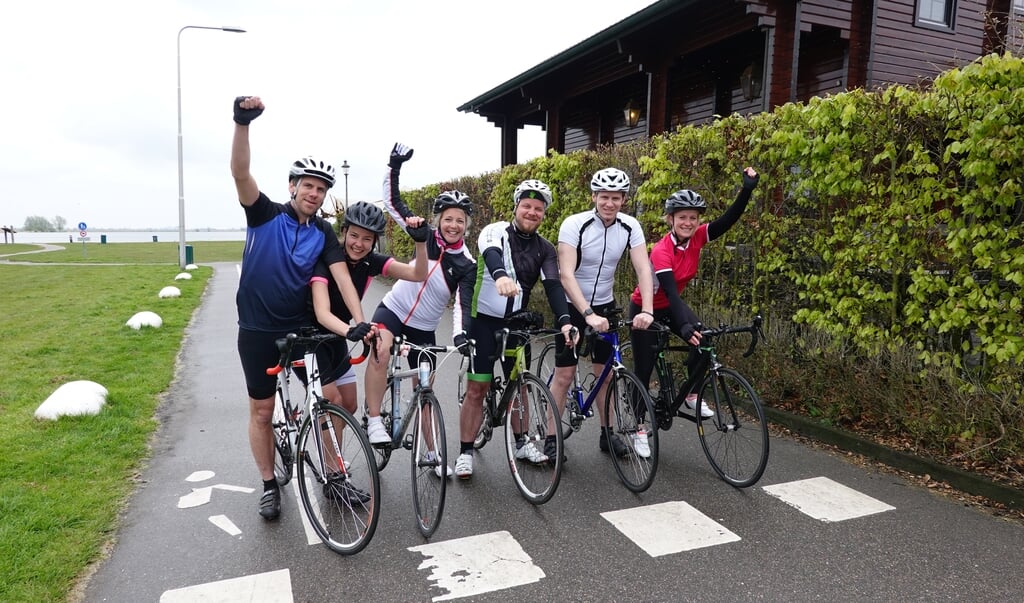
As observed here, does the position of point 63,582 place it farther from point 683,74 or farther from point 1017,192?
point 683,74

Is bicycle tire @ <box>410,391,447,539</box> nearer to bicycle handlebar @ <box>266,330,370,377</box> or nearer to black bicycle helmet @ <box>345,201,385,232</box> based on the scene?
bicycle handlebar @ <box>266,330,370,377</box>

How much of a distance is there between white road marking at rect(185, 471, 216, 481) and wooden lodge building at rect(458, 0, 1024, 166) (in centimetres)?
1048

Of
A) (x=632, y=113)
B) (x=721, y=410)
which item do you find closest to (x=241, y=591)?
(x=721, y=410)

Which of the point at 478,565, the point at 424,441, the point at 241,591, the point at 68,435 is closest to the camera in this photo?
the point at 241,591

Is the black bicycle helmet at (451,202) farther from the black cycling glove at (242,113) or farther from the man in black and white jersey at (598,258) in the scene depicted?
the black cycling glove at (242,113)

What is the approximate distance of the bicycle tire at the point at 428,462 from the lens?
3582mm

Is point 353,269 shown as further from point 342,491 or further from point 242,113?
point 342,491

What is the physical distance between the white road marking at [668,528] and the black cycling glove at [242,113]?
2.98 m

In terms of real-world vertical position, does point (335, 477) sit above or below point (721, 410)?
below

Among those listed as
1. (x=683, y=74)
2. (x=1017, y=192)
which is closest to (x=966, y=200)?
(x=1017, y=192)

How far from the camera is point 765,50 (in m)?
11.6

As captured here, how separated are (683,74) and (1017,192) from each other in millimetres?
12704

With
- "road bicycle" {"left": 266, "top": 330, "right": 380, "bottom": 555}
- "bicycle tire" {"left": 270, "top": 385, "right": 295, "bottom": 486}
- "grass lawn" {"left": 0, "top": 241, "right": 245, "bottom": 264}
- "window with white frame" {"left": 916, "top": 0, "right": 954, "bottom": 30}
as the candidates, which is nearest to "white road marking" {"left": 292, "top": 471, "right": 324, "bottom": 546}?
"road bicycle" {"left": 266, "top": 330, "right": 380, "bottom": 555}

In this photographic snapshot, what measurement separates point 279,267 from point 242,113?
87cm
